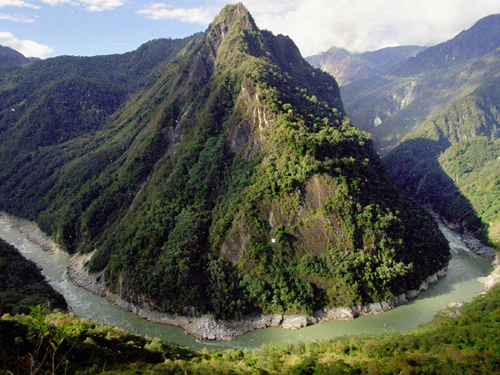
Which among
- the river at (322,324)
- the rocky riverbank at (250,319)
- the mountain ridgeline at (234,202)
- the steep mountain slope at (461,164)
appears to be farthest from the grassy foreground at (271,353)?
the steep mountain slope at (461,164)

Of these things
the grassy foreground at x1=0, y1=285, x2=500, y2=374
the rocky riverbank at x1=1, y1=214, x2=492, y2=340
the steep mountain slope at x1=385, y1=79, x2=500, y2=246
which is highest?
the steep mountain slope at x1=385, y1=79, x2=500, y2=246

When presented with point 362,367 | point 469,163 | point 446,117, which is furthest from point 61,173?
point 446,117

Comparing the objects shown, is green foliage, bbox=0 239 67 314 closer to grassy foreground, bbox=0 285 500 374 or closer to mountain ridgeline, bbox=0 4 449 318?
grassy foreground, bbox=0 285 500 374

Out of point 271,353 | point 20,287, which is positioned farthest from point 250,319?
point 20,287

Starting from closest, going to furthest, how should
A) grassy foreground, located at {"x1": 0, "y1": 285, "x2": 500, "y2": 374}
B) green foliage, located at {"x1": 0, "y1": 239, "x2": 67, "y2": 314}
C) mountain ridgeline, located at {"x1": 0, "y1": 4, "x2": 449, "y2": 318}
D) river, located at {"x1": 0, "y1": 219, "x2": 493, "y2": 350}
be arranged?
1. grassy foreground, located at {"x1": 0, "y1": 285, "x2": 500, "y2": 374}
2. green foliage, located at {"x1": 0, "y1": 239, "x2": 67, "y2": 314}
3. river, located at {"x1": 0, "y1": 219, "x2": 493, "y2": 350}
4. mountain ridgeline, located at {"x1": 0, "y1": 4, "x2": 449, "y2": 318}

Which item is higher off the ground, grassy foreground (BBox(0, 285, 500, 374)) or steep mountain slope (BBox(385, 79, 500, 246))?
steep mountain slope (BBox(385, 79, 500, 246))

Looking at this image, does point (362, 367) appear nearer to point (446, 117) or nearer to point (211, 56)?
point (211, 56)

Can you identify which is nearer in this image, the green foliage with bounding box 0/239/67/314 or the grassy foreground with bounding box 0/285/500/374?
the grassy foreground with bounding box 0/285/500/374

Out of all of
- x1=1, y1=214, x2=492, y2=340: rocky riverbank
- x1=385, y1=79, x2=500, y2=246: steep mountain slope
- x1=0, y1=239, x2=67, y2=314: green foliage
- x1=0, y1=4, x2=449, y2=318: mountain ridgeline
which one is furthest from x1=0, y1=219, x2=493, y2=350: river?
x1=385, y1=79, x2=500, y2=246: steep mountain slope
